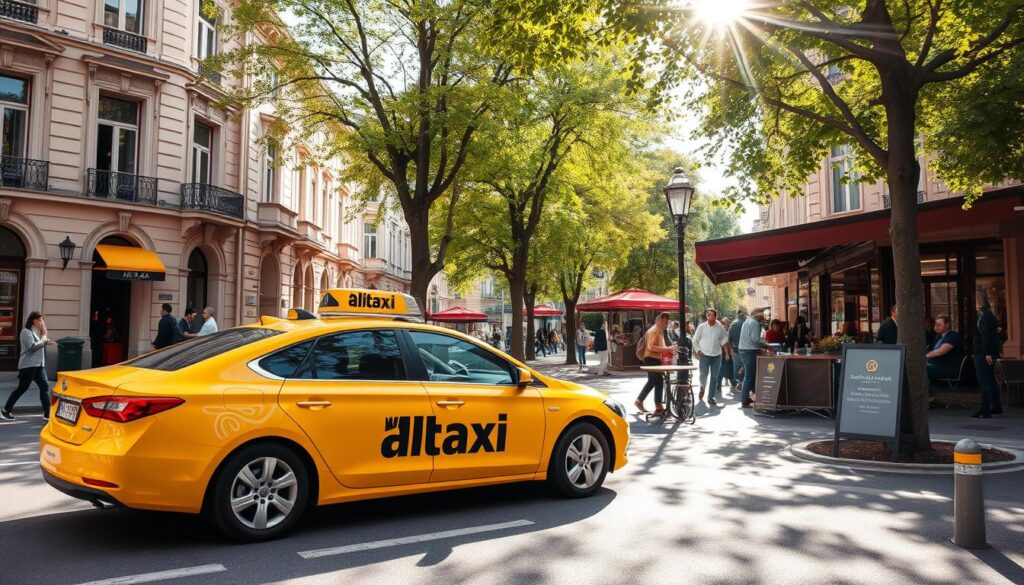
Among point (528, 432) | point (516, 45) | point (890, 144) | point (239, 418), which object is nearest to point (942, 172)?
point (890, 144)

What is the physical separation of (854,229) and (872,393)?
682cm

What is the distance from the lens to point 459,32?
56.4ft

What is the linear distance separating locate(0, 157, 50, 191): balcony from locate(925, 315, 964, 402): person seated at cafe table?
67.5 ft

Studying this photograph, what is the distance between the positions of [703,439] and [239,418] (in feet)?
23.6

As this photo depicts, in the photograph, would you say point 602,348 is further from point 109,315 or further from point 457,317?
point 109,315

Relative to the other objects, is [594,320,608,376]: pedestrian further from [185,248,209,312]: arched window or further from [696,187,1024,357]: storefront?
[185,248,209,312]: arched window

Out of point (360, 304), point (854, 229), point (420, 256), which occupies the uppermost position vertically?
point (854, 229)

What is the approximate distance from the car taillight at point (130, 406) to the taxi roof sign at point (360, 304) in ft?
6.60

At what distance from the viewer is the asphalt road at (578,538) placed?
172 inches

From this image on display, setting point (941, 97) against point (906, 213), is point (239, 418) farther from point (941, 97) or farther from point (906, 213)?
point (941, 97)

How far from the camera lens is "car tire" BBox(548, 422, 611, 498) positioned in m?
6.28

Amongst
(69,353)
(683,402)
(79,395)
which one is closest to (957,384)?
(683,402)

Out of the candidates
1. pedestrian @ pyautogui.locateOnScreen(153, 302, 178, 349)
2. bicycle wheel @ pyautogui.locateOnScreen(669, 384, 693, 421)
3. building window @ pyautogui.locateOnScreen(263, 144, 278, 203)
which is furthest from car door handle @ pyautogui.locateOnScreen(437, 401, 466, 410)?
building window @ pyautogui.locateOnScreen(263, 144, 278, 203)

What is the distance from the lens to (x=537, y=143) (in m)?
22.5
